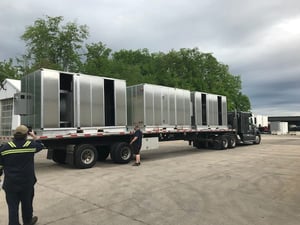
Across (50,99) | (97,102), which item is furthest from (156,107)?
(50,99)

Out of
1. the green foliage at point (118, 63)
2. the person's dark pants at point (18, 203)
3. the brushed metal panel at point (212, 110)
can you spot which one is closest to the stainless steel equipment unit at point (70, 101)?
the person's dark pants at point (18, 203)

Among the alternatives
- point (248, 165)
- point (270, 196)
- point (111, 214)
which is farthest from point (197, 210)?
point (248, 165)

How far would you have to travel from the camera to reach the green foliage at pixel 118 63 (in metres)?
38.0

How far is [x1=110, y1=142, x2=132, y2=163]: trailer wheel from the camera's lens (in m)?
12.7

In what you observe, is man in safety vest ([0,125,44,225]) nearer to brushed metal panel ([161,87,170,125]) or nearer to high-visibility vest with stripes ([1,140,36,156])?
high-visibility vest with stripes ([1,140,36,156])

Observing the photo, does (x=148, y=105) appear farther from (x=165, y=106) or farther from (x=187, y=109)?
(x=187, y=109)

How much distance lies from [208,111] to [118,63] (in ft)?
77.7

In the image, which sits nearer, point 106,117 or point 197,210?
point 197,210

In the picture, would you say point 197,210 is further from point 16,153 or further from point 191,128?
point 191,128

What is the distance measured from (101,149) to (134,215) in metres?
8.32

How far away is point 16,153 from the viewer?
4516mm

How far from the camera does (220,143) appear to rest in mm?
19500

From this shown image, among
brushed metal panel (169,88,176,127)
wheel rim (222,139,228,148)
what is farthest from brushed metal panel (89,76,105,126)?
wheel rim (222,139,228,148)

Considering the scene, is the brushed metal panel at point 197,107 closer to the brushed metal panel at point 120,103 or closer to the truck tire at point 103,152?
the brushed metal panel at point 120,103
